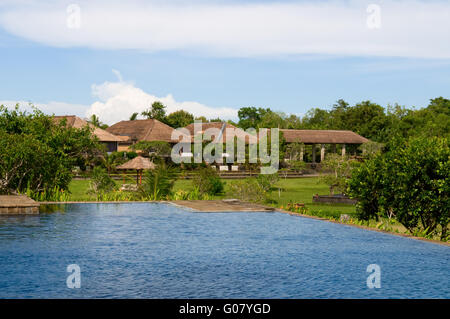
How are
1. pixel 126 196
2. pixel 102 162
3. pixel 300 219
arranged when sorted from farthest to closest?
1. pixel 102 162
2. pixel 126 196
3. pixel 300 219

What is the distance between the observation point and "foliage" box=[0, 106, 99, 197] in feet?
62.6

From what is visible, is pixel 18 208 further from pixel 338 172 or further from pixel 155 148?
pixel 155 148

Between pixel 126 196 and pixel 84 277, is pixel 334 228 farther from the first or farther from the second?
pixel 126 196

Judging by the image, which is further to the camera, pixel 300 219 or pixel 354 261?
pixel 300 219

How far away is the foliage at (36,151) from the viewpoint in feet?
62.6

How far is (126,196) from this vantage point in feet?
71.7

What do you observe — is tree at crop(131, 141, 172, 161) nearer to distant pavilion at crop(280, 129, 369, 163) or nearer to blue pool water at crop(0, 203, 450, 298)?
distant pavilion at crop(280, 129, 369, 163)

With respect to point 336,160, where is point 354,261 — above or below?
below

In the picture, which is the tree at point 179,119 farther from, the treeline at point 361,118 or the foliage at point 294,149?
the foliage at point 294,149

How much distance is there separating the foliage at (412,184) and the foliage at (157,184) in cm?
863

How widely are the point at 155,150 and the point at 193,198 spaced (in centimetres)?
3197

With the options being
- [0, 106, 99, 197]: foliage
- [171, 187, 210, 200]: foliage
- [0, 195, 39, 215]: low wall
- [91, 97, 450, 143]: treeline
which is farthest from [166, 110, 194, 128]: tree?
[0, 195, 39, 215]: low wall
